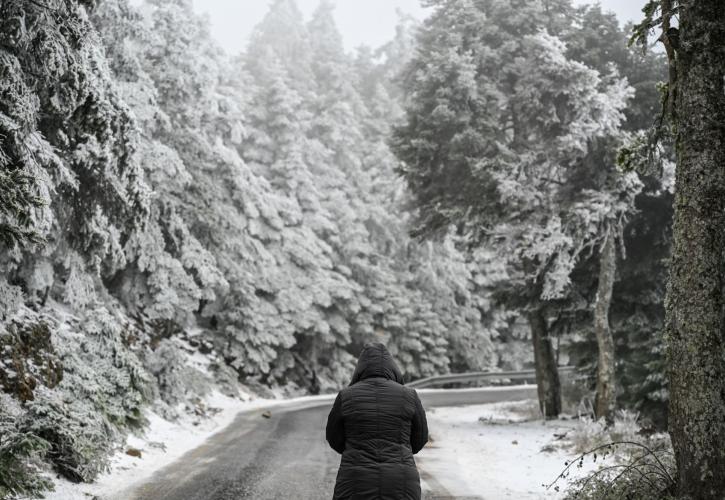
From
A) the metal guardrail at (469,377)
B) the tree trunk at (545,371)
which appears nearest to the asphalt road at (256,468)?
the tree trunk at (545,371)

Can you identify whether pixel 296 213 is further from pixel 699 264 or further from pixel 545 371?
pixel 699 264

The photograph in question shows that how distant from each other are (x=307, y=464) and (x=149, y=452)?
2.85 metres

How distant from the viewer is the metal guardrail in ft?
106

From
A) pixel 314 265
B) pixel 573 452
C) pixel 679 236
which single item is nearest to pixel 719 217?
pixel 679 236

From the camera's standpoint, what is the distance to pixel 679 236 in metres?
5.83

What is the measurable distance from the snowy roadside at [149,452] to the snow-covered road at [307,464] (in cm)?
8

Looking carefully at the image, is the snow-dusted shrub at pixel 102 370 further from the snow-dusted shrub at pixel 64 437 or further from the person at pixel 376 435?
the person at pixel 376 435

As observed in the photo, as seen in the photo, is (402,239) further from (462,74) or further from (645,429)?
(645,429)

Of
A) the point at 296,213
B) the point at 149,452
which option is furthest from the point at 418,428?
the point at 296,213

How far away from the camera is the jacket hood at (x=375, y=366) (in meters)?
4.49

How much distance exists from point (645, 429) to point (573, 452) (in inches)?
96.7

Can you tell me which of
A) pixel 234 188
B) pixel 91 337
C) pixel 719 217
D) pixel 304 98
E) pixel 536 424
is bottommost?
pixel 536 424

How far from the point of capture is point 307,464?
10047 millimetres

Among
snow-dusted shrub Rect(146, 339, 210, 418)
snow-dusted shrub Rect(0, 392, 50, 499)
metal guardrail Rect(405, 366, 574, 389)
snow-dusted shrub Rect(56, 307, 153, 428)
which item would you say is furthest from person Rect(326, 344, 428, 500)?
metal guardrail Rect(405, 366, 574, 389)
